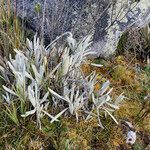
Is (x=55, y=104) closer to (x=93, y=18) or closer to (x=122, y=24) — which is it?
(x=93, y=18)

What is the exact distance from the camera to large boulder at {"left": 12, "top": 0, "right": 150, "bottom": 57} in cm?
292

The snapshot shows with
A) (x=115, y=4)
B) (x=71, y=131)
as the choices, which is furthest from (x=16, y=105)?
A: (x=115, y=4)

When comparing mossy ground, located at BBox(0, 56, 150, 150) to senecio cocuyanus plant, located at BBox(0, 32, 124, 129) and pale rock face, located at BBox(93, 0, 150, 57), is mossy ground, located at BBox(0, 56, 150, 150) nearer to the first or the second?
senecio cocuyanus plant, located at BBox(0, 32, 124, 129)

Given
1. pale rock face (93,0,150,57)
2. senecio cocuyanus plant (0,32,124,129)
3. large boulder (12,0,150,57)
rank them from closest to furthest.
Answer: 1. senecio cocuyanus plant (0,32,124,129)
2. large boulder (12,0,150,57)
3. pale rock face (93,0,150,57)

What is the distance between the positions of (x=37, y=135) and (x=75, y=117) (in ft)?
0.93

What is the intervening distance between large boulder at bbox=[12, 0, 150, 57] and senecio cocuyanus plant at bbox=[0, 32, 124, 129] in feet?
0.69

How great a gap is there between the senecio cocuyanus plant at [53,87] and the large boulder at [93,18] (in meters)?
0.21

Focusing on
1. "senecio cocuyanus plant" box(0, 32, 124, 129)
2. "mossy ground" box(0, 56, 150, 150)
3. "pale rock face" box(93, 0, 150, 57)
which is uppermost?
"pale rock face" box(93, 0, 150, 57)

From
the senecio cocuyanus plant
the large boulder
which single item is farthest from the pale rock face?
the senecio cocuyanus plant

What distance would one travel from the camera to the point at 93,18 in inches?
117

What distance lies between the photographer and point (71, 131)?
2.62 meters

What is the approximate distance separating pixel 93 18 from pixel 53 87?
0.66m

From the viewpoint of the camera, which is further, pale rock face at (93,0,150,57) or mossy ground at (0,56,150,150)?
pale rock face at (93,0,150,57)

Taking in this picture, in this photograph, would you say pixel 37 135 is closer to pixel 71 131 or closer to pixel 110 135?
pixel 71 131
